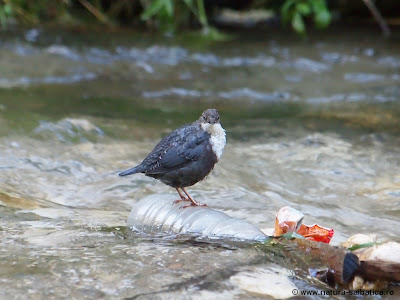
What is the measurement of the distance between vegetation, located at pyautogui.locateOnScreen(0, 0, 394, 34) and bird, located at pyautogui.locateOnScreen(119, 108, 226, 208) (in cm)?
562

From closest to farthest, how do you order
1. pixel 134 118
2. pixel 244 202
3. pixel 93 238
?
pixel 93 238 → pixel 244 202 → pixel 134 118

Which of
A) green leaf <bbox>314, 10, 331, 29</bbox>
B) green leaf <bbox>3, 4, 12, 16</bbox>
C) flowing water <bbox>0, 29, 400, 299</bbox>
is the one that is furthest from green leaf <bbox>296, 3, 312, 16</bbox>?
green leaf <bbox>3, 4, 12, 16</bbox>

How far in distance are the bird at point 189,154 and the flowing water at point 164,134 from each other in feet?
1.40

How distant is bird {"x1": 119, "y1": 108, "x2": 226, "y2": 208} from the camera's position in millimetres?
3842

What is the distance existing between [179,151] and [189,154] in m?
0.07

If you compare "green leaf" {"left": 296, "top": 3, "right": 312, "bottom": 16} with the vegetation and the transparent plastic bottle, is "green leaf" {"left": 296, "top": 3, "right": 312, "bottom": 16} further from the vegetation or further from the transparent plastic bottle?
the transparent plastic bottle

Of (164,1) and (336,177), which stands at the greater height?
(164,1)

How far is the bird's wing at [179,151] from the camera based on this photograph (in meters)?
3.84

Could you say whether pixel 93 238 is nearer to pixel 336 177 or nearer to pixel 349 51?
pixel 336 177

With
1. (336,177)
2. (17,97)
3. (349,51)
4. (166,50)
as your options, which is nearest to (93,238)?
(336,177)

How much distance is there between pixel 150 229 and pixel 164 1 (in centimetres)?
611

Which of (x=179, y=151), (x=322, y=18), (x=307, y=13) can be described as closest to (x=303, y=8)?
(x=307, y=13)

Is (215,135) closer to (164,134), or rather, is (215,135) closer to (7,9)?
(164,134)

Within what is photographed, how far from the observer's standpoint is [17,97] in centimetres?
704
